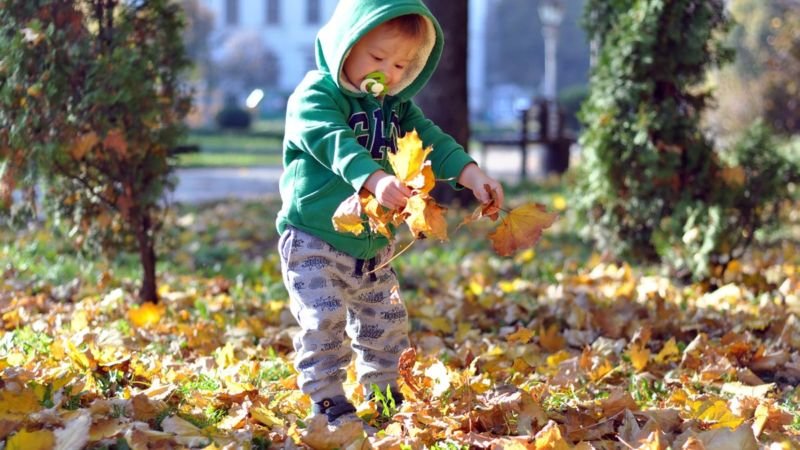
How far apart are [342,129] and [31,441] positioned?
44.0 inches

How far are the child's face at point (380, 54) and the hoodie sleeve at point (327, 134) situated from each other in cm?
10

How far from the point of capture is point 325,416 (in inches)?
108

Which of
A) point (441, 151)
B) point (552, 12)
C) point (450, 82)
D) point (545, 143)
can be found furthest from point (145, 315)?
point (552, 12)

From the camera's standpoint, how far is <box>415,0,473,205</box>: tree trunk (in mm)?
8070

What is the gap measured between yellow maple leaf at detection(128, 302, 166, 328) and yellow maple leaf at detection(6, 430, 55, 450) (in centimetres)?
175

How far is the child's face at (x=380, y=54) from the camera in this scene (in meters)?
2.93

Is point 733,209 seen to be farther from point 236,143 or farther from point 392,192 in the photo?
point 236,143

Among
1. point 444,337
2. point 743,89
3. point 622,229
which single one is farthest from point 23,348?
point 743,89

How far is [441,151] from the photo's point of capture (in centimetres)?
310

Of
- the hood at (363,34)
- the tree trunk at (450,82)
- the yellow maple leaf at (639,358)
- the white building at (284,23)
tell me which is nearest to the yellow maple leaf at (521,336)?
the yellow maple leaf at (639,358)

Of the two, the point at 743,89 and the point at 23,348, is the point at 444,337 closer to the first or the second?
the point at 23,348

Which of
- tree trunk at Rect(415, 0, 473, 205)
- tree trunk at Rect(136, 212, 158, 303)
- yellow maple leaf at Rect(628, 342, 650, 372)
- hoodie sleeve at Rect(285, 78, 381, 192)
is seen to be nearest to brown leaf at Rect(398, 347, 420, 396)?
hoodie sleeve at Rect(285, 78, 381, 192)

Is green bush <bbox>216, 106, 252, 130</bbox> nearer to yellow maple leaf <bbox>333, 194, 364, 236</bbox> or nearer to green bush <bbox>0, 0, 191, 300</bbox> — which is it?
green bush <bbox>0, 0, 191, 300</bbox>

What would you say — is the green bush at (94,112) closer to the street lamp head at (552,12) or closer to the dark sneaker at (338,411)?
the dark sneaker at (338,411)
